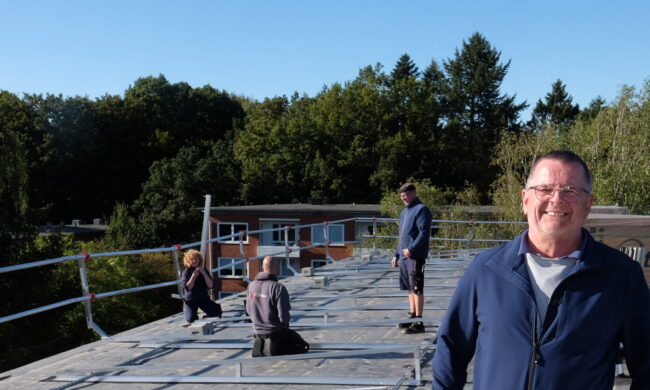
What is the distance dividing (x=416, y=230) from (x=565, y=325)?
18.9 ft

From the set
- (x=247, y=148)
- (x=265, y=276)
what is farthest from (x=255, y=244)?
(x=265, y=276)

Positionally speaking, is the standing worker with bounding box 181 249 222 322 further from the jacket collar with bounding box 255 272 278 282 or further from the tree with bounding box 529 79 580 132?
the tree with bounding box 529 79 580 132

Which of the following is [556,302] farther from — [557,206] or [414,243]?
[414,243]

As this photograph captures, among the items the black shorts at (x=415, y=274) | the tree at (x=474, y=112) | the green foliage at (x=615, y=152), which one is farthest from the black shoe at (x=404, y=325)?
the tree at (x=474, y=112)

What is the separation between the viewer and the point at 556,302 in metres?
2.64

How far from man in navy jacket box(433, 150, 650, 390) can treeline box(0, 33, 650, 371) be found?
1633 inches

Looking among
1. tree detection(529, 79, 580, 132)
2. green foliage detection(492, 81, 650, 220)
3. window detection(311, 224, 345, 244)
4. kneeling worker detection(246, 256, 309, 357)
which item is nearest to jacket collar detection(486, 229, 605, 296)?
kneeling worker detection(246, 256, 309, 357)

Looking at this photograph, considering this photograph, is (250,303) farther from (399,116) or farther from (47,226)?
(399,116)

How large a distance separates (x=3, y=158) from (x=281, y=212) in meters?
19.5

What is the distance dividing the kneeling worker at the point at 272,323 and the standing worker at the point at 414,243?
154 cm

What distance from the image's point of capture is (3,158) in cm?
3020

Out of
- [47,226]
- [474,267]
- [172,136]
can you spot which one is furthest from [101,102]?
[474,267]

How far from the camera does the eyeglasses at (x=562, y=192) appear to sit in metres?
2.70

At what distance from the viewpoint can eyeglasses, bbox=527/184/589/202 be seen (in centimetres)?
270
